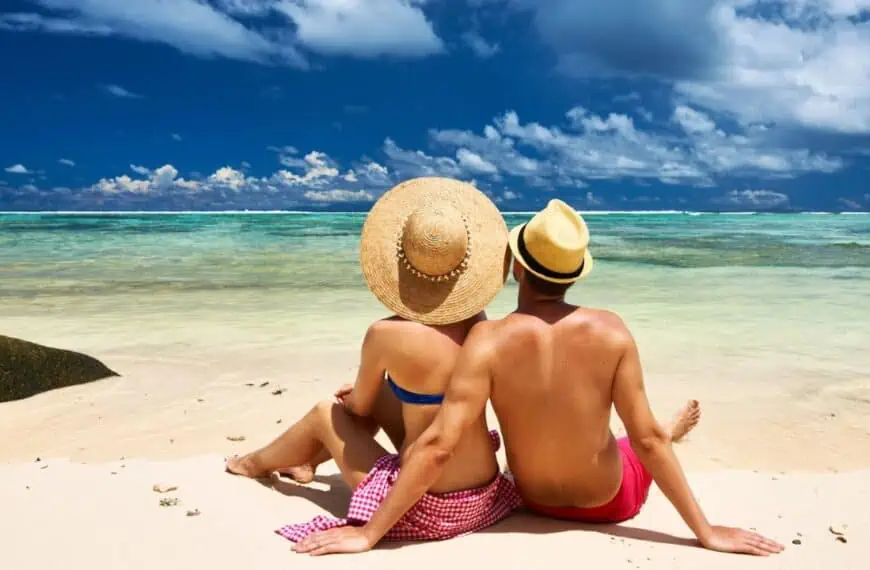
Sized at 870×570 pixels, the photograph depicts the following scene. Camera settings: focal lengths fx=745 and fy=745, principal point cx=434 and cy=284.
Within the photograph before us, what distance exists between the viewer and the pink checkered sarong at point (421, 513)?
2.87 m

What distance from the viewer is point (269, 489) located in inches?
141

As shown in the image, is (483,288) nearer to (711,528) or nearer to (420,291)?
(420,291)

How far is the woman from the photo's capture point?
9.05 ft

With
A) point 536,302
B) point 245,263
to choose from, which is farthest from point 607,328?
point 245,263

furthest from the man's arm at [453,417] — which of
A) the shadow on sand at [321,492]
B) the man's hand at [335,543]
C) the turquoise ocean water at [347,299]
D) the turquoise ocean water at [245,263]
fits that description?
the turquoise ocean water at [245,263]

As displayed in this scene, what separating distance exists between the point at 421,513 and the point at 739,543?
117 cm

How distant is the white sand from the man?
0.17 meters

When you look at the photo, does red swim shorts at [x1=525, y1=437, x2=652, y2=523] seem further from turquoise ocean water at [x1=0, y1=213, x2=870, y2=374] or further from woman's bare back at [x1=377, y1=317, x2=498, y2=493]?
turquoise ocean water at [x1=0, y1=213, x2=870, y2=374]

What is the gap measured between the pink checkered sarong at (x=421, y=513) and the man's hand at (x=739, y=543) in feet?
2.74

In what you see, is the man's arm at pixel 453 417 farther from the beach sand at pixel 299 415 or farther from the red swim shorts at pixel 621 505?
the red swim shorts at pixel 621 505

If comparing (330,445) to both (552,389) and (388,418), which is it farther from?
(552,389)

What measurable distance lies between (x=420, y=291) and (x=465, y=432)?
1.86 feet

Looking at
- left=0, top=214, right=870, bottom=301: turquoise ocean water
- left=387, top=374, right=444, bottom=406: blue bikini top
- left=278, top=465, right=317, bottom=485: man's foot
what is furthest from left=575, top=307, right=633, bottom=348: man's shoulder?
left=0, top=214, right=870, bottom=301: turquoise ocean water

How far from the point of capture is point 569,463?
284 centimetres
